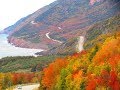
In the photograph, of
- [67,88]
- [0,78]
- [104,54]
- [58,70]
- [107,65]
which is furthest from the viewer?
[0,78]

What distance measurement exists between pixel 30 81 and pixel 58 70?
37.9 metres

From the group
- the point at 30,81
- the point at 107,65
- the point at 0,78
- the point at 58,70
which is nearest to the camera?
the point at 107,65

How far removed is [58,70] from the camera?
11544 centimetres

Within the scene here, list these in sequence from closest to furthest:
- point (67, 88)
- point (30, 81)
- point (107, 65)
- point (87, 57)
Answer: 1. point (107, 65)
2. point (67, 88)
3. point (87, 57)
4. point (30, 81)

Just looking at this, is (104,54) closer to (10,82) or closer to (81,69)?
(81,69)

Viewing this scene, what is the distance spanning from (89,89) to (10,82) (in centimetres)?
6850

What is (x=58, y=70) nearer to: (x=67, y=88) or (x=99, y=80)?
(x=67, y=88)

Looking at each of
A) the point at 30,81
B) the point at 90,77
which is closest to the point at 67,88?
the point at 90,77

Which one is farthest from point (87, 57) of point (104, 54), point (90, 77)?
point (90, 77)

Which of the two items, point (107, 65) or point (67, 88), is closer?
point (107, 65)

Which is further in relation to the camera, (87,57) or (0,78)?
(0,78)

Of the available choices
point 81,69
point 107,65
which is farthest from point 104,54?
point 107,65

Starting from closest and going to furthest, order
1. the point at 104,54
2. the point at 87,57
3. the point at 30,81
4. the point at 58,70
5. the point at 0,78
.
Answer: the point at 104,54
the point at 87,57
the point at 58,70
the point at 0,78
the point at 30,81

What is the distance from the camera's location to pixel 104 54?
9950 cm
